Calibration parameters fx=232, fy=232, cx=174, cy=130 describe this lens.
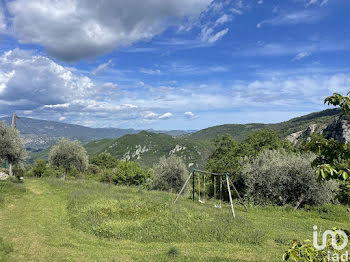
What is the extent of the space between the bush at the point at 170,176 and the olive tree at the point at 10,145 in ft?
75.8

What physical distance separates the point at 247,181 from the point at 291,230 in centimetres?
Answer: 1269

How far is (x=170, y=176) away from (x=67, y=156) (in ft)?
79.0

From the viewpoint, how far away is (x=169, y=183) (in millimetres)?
40531

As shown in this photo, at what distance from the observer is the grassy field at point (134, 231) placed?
12.8m

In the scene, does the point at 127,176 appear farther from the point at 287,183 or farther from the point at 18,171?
the point at 287,183

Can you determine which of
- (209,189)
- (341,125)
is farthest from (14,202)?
(341,125)

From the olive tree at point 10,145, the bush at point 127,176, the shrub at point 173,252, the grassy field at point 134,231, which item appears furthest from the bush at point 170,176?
the shrub at point 173,252

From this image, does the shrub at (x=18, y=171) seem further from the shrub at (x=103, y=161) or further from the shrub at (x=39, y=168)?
the shrub at (x=103, y=161)

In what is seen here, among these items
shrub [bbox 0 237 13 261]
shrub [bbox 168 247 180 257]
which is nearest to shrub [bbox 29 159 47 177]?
shrub [bbox 0 237 13 261]

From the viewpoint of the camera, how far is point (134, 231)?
16109mm

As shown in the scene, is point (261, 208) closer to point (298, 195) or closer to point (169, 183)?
point (298, 195)

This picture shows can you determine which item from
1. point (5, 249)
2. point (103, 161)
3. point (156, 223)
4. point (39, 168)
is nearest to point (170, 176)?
point (156, 223)

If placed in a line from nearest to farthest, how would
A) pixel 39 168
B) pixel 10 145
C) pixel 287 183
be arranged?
1. pixel 287 183
2. pixel 10 145
3. pixel 39 168

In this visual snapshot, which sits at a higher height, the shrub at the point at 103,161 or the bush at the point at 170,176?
the bush at the point at 170,176
